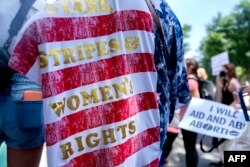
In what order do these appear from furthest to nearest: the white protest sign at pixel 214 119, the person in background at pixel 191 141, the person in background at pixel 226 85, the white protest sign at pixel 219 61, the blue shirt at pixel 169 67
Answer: the white protest sign at pixel 219 61 → the person in background at pixel 226 85 → the person in background at pixel 191 141 → the white protest sign at pixel 214 119 → the blue shirt at pixel 169 67

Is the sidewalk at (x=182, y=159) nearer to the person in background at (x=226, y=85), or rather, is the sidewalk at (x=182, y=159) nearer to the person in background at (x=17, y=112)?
the person in background at (x=226, y=85)

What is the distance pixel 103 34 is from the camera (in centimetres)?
105

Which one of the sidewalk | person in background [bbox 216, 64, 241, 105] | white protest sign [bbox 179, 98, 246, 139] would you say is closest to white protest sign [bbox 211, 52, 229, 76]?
person in background [bbox 216, 64, 241, 105]

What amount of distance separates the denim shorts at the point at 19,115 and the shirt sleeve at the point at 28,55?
0.39m

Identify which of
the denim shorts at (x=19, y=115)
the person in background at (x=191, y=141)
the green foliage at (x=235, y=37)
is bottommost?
the green foliage at (x=235, y=37)

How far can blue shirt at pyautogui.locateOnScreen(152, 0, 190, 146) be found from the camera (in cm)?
119

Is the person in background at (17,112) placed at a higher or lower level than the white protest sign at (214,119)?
higher

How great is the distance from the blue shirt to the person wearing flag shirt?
0.07ft

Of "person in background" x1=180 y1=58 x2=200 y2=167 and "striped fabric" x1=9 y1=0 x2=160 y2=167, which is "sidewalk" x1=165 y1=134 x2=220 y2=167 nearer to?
"person in background" x1=180 y1=58 x2=200 y2=167

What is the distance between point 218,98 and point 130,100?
389cm

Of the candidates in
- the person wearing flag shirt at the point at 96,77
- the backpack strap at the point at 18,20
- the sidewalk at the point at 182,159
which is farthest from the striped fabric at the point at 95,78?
the sidewalk at the point at 182,159

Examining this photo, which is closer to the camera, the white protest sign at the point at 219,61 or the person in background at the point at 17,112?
the person in background at the point at 17,112

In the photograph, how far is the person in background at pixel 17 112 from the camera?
1.30 m

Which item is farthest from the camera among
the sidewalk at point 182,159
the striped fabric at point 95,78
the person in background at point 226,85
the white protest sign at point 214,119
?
the person in background at point 226,85
